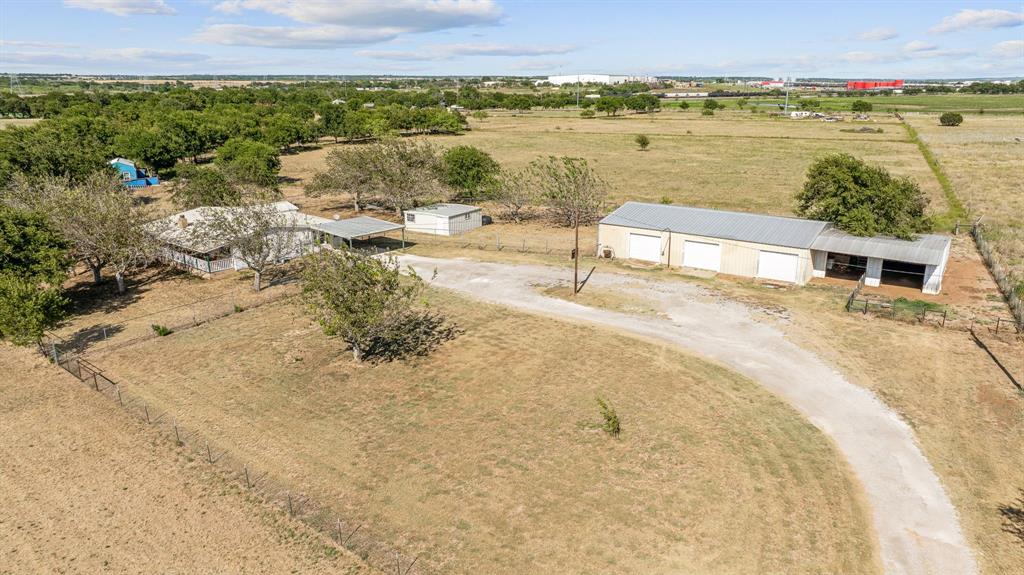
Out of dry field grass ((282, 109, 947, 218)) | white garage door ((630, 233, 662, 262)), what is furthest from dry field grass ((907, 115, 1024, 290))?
white garage door ((630, 233, 662, 262))

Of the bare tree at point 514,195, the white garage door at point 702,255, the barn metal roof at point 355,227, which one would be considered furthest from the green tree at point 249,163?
the white garage door at point 702,255

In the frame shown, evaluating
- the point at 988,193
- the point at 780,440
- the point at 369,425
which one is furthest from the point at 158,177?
the point at 988,193

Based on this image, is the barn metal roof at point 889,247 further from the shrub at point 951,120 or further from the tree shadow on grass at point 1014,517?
the shrub at point 951,120

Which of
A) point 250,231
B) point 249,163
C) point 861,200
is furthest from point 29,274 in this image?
point 861,200

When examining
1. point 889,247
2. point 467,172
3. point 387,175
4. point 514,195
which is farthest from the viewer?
point 467,172

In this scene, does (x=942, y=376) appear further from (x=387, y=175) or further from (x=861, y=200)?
(x=387, y=175)
